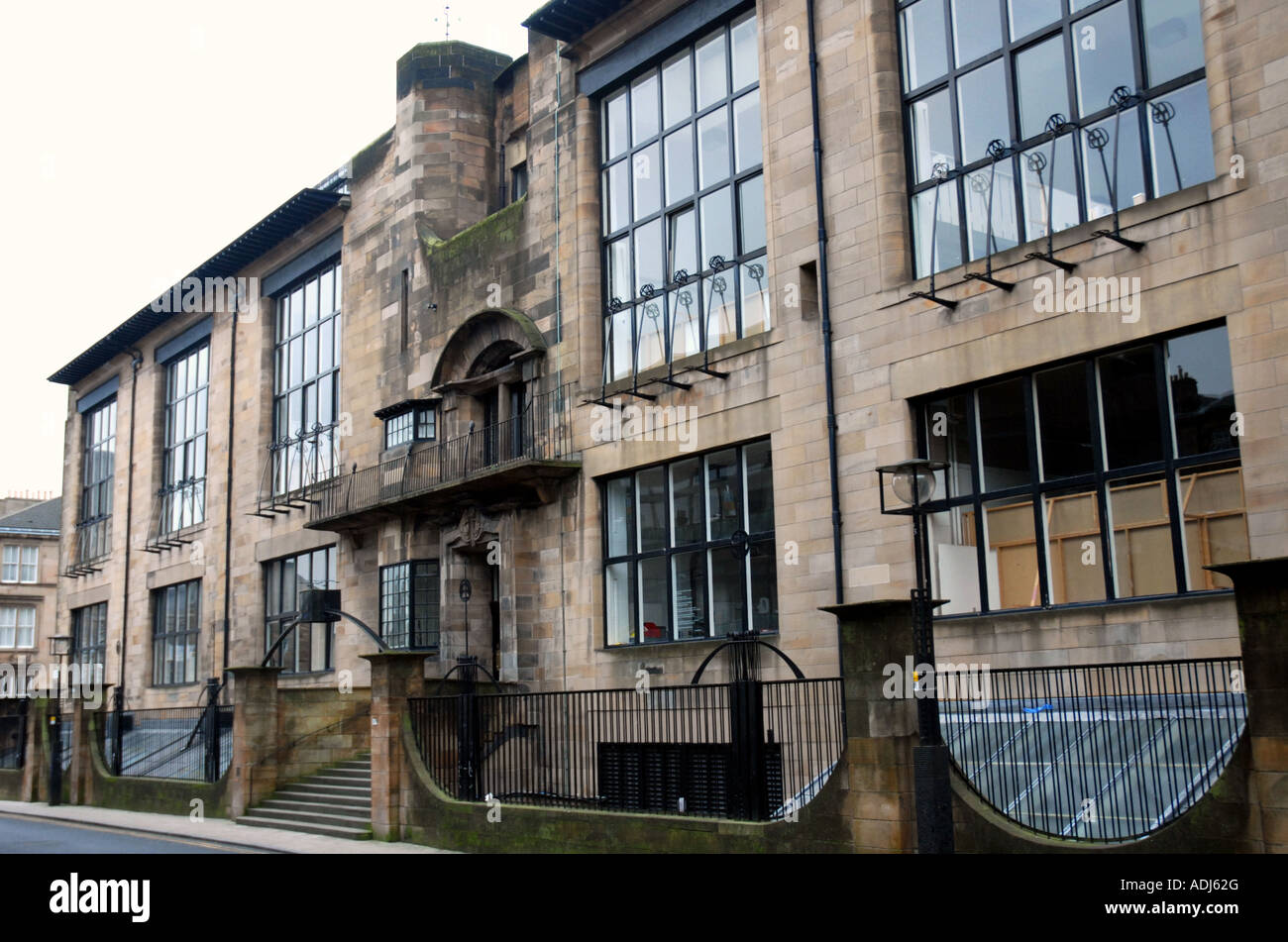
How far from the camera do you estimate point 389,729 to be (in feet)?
64.2

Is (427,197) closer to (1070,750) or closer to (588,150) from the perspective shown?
(588,150)

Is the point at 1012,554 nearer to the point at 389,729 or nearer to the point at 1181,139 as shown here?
the point at 1181,139

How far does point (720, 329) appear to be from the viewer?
20781 mm

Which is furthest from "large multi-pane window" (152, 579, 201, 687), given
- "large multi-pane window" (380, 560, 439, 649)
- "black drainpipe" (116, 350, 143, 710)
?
"large multi-pane window" (380, 560, 439, 649)

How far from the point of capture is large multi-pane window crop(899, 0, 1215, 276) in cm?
1502

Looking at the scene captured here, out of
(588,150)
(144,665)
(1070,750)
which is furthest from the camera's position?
(144,665)

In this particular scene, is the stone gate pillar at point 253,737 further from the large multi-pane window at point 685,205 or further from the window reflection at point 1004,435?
the window reflection at point 1004,435

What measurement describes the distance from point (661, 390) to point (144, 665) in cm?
2400

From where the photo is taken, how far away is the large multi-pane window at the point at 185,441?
3734 cm

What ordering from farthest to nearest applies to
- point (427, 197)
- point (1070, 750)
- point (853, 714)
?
point (427, 197) → point (1070, 750) → point (853, 714)

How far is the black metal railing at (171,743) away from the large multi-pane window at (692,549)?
30.2 ft

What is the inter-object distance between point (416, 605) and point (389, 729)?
22.2 feet

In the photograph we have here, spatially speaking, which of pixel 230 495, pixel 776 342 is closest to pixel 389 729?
pixel 776 342
